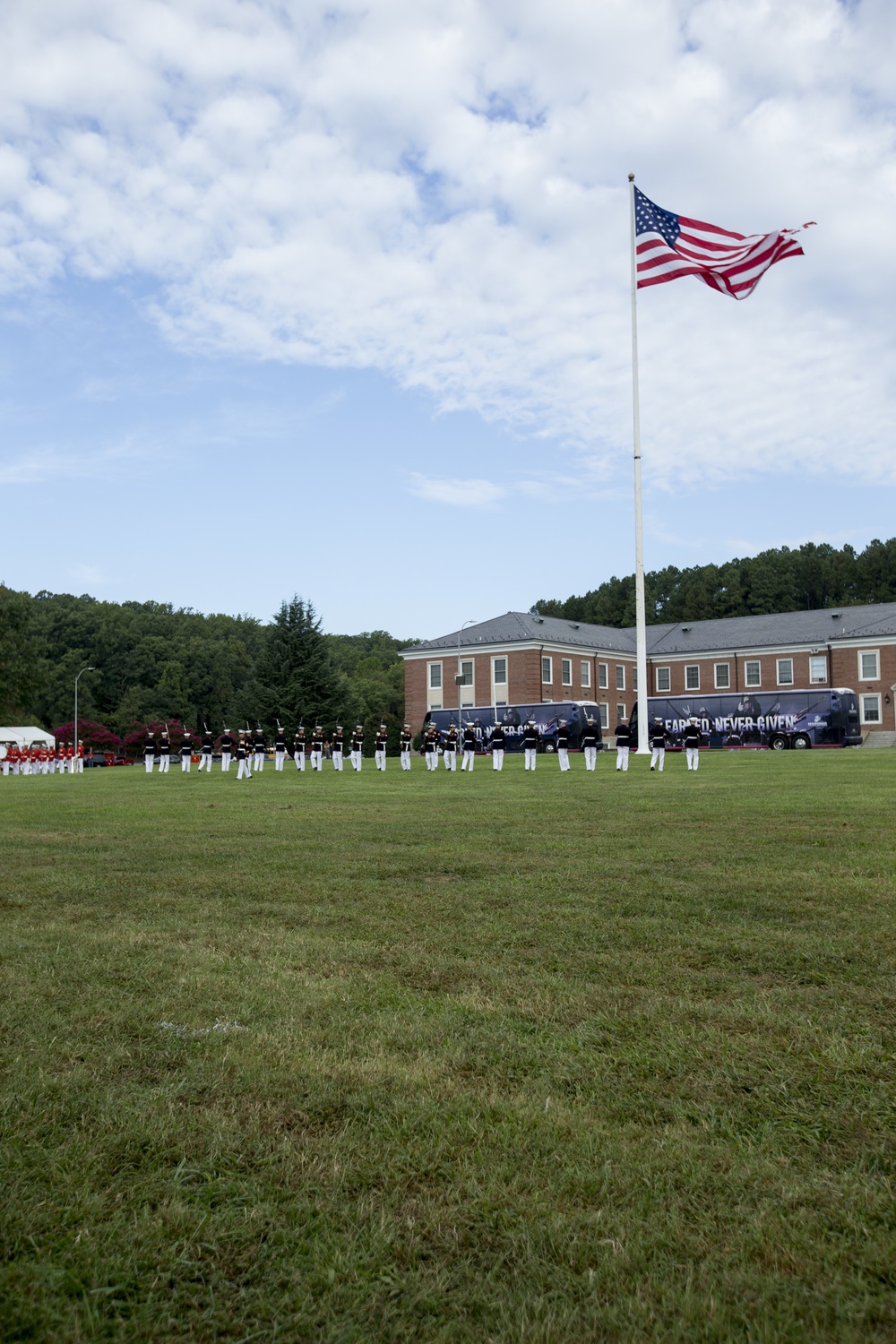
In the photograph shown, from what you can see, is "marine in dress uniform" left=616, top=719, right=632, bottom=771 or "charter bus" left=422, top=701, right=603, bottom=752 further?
"charter bus" left=422, top=701, right=603, bottom=752

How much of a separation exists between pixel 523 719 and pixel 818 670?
23.2 m

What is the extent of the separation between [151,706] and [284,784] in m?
83.6

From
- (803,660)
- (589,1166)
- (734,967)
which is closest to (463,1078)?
(589,1166)

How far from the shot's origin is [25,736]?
92.9 meters

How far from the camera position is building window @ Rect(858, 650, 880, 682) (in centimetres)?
7112

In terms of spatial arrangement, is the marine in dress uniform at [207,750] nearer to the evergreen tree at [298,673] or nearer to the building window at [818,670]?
the evergreen tree at [298,673]

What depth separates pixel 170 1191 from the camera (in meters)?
3.04

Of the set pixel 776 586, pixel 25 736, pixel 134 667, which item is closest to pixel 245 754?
pixel 25 736

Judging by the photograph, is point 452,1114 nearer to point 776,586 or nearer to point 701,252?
point 701,252

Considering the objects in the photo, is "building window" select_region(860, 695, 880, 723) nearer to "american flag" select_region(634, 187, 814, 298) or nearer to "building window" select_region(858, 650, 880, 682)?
"building window" select_region(858, 650, 880, 682)

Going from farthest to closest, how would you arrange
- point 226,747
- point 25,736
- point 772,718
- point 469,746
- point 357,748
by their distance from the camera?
point 25,736
point 772,718
point 226,747
point 357,748
point 469,746

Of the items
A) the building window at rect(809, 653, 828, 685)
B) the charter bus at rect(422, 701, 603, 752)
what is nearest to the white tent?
the charter bus at rect(422, 701, 603, 752)

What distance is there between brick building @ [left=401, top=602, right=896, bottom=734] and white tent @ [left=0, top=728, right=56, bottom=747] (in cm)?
3589

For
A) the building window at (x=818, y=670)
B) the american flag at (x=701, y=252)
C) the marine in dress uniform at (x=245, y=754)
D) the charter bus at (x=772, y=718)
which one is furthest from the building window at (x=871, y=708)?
the marine in dress uniform at (x=245, y=754)
